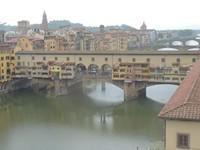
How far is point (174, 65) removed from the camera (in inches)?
1172

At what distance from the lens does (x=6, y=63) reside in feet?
117

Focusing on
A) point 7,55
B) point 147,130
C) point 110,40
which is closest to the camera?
point 147,130

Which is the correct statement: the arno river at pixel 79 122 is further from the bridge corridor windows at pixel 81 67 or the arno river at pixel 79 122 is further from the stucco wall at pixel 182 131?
the stucco wall at pixel 182 131

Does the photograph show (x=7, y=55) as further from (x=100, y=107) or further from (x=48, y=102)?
(x=100, y=107)

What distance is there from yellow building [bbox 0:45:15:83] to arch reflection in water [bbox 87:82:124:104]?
7.20 meters

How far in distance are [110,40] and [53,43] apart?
1291 cm

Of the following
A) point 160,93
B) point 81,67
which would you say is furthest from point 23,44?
point 160,93

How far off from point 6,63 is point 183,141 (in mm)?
29707

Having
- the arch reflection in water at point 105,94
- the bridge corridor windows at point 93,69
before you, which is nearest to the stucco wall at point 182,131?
the arch reflection in water at point 105,94

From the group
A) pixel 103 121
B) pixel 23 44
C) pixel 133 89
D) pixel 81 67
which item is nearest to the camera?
pixel 103 121

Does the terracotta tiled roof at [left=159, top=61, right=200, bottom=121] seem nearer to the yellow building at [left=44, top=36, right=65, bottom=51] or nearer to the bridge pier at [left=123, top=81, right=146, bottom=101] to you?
the bridge pier at [left=123, top=81, right=146, bottom=101]

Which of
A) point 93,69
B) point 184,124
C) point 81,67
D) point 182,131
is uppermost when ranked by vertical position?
point 184,124

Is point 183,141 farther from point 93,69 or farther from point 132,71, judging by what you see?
point 93,69

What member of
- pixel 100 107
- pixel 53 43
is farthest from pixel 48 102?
pixel 53 43
